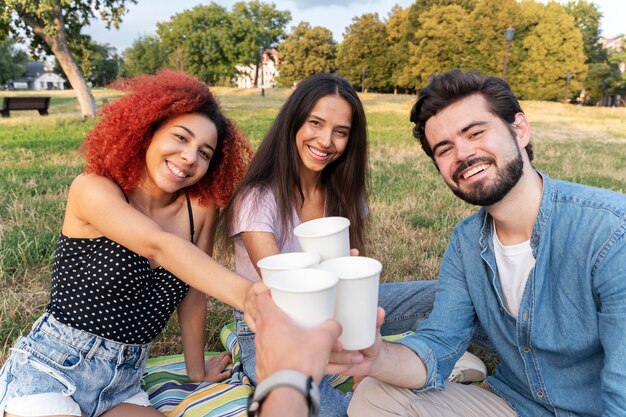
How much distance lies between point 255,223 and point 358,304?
1550 millimetres

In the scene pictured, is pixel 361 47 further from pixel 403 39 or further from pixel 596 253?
pixel 596 253

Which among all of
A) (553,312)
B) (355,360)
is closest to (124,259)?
(355,360)

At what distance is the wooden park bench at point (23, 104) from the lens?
19770 millimetres

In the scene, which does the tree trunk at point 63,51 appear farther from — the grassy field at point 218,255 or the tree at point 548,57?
the tree at point 548,57

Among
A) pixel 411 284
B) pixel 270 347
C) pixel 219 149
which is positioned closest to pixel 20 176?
pixel 219 149

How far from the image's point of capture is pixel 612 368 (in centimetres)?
187

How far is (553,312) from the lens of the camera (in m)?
2.16

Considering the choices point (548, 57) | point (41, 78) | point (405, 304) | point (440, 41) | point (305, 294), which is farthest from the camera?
point (41, 78)

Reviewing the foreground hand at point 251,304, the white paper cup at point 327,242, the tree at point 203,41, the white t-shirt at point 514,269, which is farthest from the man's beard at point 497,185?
the tree at point 203,41

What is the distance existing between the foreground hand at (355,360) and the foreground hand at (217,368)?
150cm

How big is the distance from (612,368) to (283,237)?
1.96m

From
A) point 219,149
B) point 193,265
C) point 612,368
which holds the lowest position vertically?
point 612,368

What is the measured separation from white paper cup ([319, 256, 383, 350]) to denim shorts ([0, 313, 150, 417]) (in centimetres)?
153

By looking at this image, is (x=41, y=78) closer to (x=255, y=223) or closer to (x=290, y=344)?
(x=255, y=223)
